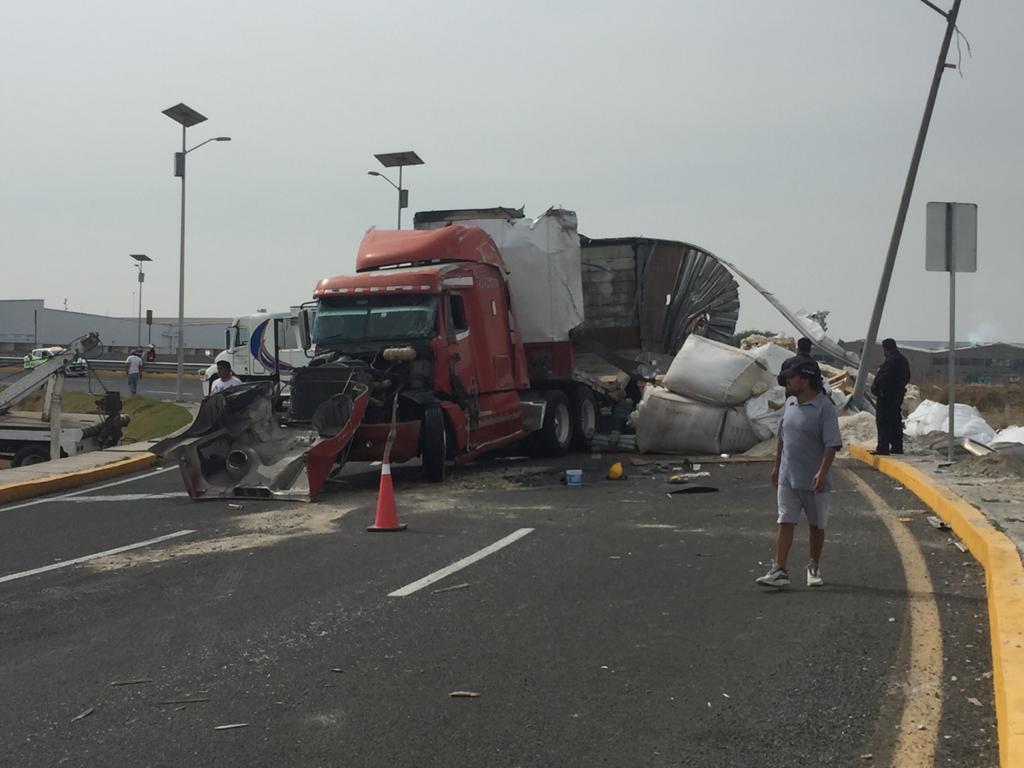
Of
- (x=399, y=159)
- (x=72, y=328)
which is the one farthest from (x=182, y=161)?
(x=72, y=328)

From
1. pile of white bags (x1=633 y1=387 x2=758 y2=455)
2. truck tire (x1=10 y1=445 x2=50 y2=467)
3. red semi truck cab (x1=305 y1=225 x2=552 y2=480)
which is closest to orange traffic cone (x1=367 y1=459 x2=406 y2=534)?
red semi truck cab (x1=305 y1=225 x2=552 y2=480)

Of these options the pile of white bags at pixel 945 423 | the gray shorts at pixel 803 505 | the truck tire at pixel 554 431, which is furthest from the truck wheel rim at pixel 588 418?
the gray shorts at pixel 803 505

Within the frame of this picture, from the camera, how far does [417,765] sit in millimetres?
4332

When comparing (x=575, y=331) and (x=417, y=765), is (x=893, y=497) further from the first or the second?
(x=417, y=765)

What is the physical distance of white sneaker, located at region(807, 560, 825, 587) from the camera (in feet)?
24.3

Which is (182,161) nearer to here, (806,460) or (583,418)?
(583,418)

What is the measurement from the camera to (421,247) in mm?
15672

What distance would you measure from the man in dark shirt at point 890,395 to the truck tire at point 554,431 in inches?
195

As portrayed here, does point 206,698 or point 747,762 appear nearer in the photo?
point 747,762

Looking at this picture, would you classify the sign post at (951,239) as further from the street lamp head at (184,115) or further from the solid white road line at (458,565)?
the street lamp head at (184,115)

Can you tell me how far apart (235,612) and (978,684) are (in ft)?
14.4

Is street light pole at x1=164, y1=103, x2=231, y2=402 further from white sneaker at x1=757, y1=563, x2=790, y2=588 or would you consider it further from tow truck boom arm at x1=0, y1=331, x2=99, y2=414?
white sneaker at x1=757, y1=563, x2=790, y2=588


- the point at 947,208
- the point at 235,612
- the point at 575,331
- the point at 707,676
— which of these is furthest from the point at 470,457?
the point at 707,676

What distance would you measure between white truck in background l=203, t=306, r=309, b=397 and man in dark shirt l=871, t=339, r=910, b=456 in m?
15.6
